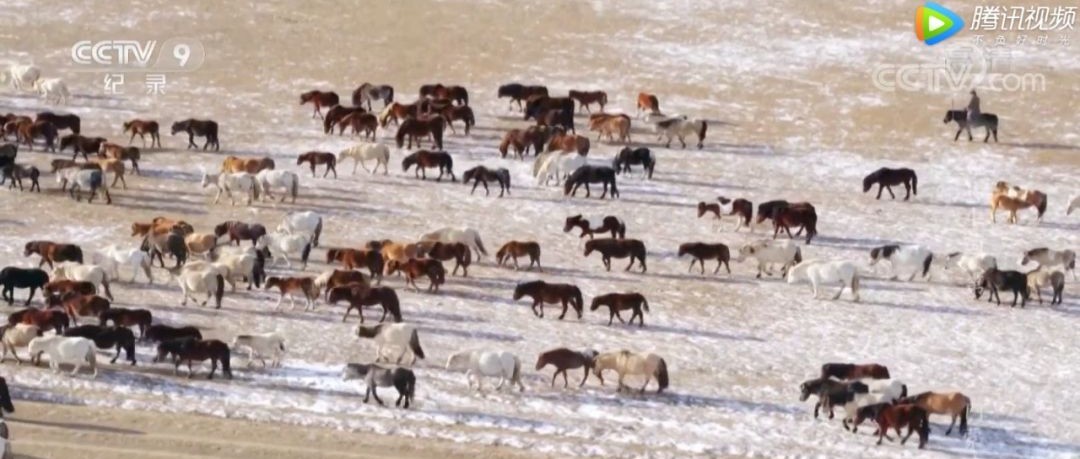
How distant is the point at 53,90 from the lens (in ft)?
126

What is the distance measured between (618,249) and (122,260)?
7.39 metres

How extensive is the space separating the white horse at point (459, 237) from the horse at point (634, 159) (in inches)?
237

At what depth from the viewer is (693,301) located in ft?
85.9

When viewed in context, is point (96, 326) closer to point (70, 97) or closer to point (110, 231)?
point (110, 231)

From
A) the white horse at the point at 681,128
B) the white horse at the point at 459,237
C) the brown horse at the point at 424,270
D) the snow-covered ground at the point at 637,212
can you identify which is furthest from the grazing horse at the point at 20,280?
the white horse at the point at 681,128

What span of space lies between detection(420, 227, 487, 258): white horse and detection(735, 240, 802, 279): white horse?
4132 millimetres

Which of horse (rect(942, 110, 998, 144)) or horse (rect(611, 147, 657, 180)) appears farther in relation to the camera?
horse (rect(942, 110, 998, 144))

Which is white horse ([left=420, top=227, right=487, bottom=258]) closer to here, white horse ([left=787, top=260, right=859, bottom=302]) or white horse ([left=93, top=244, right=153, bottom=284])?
white horse ([left=93, top=244, right=153, bottom=284])

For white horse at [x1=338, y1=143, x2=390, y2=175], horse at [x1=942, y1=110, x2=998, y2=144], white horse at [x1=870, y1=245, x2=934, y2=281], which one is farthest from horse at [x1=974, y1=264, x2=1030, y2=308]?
white horse at [x1=338, y1=143, x2=390, y2=175]

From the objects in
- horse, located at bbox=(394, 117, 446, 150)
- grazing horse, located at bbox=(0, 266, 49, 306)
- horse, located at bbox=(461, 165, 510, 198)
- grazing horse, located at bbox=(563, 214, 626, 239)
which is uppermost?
horse, located at bbox=(394, 117, 446, 150)

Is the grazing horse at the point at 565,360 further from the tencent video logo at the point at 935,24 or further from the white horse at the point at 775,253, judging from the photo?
the tencent video logo at the point at 935,24

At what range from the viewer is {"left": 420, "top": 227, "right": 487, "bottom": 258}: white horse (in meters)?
27.7

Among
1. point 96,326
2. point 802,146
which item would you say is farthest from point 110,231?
point 802,146

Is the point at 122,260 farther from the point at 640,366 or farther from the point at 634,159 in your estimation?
the point at 634,159
